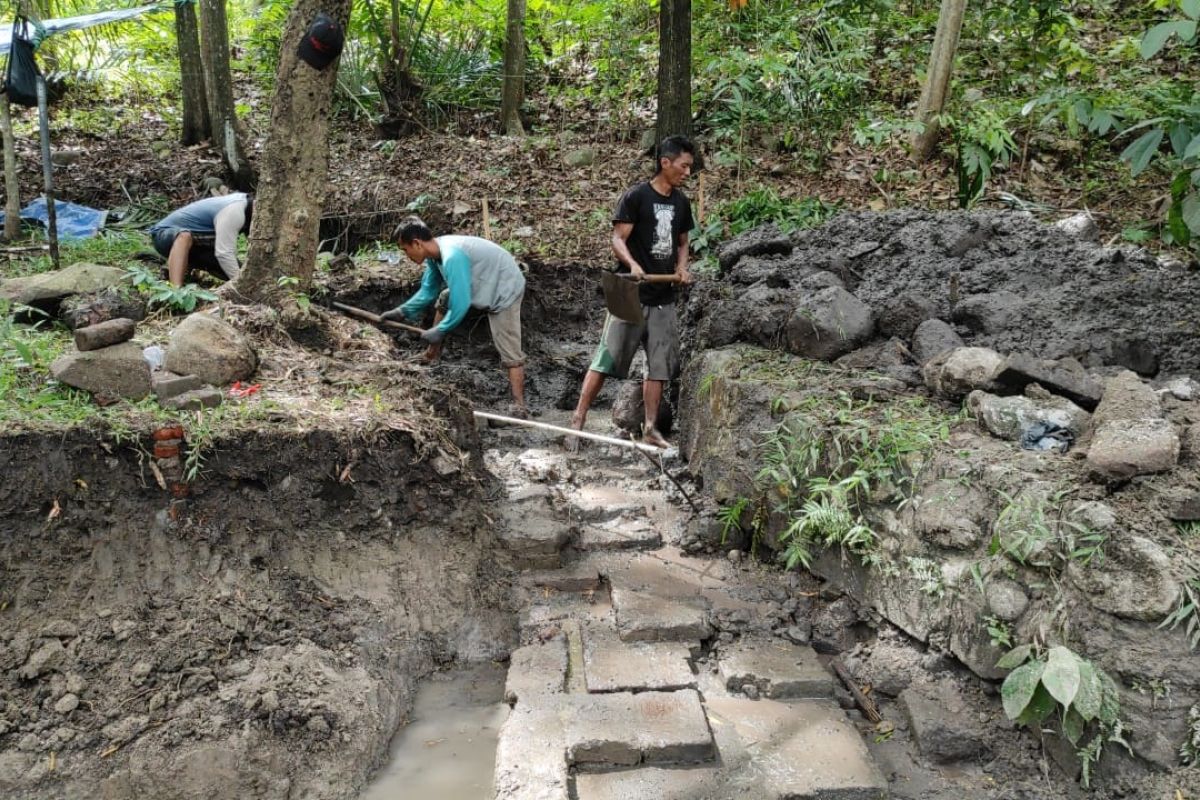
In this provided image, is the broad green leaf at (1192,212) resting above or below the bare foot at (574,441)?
above

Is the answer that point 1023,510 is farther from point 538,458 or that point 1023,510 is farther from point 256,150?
point 256,150

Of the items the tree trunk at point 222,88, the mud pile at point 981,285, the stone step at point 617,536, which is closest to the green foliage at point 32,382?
the stone step at point 617,536

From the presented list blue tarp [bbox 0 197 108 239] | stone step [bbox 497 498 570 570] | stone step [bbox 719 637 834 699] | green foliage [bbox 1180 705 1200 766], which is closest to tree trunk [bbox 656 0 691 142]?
stone step [bbox 497 498 570 570]

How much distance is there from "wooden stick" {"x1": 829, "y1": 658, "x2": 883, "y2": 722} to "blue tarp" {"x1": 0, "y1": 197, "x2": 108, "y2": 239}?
7.76m

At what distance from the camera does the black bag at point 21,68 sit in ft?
21.0

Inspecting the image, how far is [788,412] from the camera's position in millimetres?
4215

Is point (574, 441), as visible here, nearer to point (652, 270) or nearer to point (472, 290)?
point (652, 270)

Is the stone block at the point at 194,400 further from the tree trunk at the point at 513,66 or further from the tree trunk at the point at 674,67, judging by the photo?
the tree trunk at the point at 513,66

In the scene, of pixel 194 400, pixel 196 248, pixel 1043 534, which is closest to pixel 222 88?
pixel 196 248

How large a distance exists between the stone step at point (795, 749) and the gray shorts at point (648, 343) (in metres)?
2.56

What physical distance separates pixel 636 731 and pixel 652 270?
3.12 m

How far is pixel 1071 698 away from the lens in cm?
259

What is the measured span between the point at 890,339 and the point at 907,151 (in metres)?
4.81

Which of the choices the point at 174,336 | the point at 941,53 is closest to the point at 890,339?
the point at 174,336
